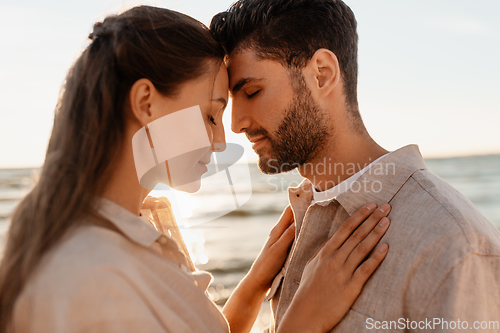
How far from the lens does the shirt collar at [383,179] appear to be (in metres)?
1.78

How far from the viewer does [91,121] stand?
1.39 meters

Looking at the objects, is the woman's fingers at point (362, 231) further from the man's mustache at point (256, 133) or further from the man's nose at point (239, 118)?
the man's nose at point (239, 118)

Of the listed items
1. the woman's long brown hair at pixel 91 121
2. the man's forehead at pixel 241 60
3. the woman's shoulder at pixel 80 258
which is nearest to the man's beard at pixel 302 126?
the man's forehead at pixel 241 60

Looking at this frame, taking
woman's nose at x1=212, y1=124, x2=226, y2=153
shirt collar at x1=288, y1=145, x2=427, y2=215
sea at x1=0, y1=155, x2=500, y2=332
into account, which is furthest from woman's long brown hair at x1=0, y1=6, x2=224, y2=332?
shirt collar at x1=288, y1=145, x2=427, y2=215

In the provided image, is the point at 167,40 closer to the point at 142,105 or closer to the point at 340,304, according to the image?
the point at 142,105

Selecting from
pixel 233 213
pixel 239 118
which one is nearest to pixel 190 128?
pixel 239 118

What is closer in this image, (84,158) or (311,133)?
(84,158)

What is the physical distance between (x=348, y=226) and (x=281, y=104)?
0.83 metres

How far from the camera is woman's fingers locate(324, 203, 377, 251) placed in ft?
5.69

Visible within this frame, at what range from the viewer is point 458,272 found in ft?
4.53

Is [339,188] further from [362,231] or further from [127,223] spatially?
[127,223]

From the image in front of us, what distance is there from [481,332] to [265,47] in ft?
5.67

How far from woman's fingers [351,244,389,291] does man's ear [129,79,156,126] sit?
1.09 meters

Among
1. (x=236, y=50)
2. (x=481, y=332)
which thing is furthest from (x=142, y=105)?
(x=481, y=332)
